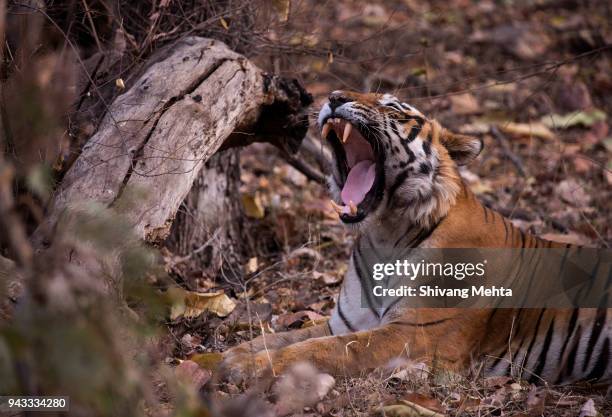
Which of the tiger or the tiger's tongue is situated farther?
the tiger's tongue

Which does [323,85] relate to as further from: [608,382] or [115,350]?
[115,350]

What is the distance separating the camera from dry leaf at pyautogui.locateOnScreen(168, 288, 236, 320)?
4117 millimetres

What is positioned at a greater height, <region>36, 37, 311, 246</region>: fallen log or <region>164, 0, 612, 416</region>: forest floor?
<region>36, 37, 311, 246</region>: fallen log

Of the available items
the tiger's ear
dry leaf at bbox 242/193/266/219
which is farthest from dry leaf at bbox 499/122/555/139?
the tiger's ear

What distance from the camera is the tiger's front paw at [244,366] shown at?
324cm

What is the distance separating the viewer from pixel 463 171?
687 cm

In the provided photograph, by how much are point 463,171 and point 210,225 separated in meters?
2.65

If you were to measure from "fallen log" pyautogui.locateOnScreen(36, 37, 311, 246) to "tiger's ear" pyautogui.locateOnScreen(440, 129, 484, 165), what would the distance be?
0.88m

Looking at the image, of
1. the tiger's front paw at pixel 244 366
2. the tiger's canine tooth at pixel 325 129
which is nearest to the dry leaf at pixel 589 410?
the tiger's front paw at pixel 244 366

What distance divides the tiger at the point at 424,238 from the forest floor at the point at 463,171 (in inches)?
6.9

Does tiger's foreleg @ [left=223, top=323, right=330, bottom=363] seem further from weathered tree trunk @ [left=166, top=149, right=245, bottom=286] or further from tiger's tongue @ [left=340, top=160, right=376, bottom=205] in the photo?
weathered tree trunk @ [left=166, top=149, right=245, bottom=286]

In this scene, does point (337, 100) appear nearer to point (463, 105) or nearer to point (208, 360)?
point (208, 360)

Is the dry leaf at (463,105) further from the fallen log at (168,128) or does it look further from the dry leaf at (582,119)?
the fallen log at (168,128)

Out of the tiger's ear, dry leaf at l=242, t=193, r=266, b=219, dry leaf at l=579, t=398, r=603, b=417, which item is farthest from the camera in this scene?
dry leaf at l=242, t=193, r=266, b=219
